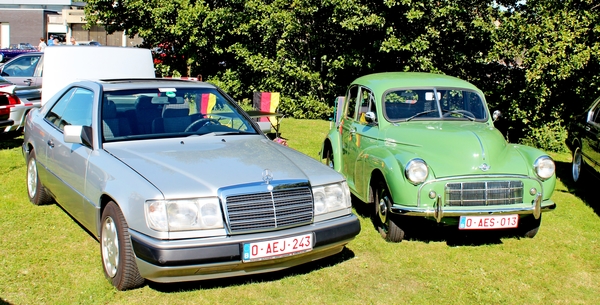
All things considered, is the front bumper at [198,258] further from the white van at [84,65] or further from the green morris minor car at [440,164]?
the white van at [84,65]

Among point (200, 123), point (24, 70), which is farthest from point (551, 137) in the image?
point (24, 70)

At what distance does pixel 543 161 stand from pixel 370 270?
2309 millimetres

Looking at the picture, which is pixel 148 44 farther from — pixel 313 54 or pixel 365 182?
pixel 365 182

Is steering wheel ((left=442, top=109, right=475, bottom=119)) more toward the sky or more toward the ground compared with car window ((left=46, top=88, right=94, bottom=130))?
more toward the sky

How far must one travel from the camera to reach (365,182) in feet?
22.3

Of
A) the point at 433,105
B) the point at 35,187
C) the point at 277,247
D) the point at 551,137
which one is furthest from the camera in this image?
the point at 551,137

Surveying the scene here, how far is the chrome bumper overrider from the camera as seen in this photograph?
19.2 ft

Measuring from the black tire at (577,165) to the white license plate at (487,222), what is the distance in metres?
4.25

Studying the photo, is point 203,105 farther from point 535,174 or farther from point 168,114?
point 535,174

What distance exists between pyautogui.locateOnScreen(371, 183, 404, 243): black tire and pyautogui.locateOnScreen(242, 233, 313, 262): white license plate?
69.5 inches

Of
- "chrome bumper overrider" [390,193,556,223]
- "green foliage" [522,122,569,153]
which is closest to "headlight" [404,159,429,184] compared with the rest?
"chrome bumper overrider" [390,193,556,223]

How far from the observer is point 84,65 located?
11789mm

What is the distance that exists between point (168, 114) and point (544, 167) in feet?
12.8

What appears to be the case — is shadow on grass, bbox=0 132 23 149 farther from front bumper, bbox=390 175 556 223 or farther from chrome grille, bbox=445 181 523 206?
chrome grille, bbox=445 181 523 206
